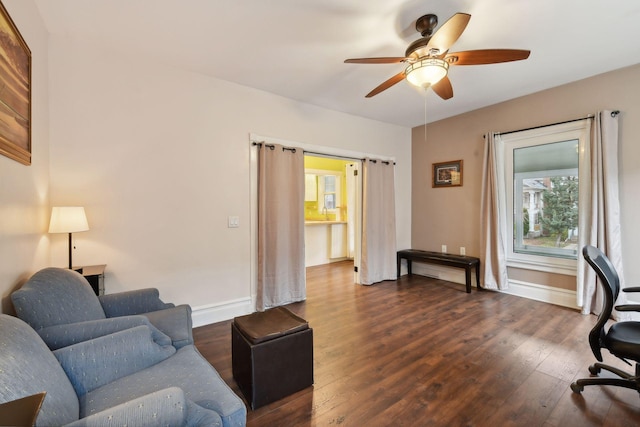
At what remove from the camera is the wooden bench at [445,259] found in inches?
157

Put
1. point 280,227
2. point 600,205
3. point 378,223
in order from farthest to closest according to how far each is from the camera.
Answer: point 378,223 → point 280,227 → point 600,205

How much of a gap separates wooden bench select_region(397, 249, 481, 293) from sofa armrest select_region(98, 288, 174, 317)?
3693 mm

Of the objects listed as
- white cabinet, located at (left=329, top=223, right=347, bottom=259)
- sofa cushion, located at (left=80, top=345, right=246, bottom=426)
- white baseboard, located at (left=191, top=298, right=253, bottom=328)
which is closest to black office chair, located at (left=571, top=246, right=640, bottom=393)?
sofa cushion, located at (left=80, top=345, right=246, bottom=426)

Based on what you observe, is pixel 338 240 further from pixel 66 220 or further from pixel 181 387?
pixel 181 387

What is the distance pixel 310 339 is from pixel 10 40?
248cm

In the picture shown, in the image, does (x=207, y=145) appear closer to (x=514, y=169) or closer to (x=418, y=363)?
(x=418, y=363)

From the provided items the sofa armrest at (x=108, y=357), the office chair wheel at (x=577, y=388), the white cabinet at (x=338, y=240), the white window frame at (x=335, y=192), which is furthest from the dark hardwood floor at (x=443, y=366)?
the white window frame at (x=335, y=192)

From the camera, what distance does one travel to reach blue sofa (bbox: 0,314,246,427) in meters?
0.89

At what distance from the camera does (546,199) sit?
12.0 ft

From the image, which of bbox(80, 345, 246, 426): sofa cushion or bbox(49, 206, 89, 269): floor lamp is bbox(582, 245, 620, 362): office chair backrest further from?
bbox(49, 206, 89, 269): floor lamp

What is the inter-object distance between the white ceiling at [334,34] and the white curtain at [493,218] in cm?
93

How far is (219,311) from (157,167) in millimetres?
1662

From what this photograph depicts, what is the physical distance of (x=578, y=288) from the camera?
3178 mm

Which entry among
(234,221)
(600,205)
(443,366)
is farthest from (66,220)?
(600,205)
